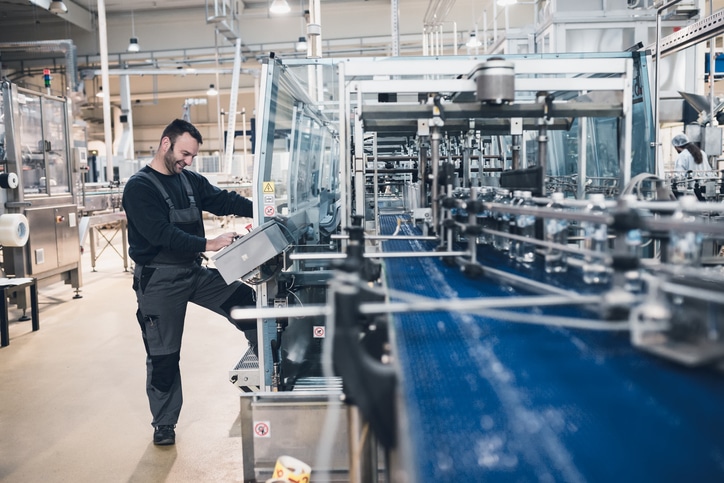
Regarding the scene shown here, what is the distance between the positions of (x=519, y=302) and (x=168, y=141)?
6.82 ft

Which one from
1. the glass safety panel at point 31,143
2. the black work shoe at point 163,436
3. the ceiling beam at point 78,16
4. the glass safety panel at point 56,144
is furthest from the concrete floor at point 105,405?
the ceiling beam at point 78,16

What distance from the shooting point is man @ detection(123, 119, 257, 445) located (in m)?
2.58

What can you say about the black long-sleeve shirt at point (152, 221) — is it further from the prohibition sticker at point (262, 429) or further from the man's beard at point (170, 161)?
the prohibition sticker at point (262, 429)

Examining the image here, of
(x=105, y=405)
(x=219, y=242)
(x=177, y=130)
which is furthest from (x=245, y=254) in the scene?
(x=105, y=405)

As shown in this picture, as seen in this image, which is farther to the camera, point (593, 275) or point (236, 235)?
point (236, 235)

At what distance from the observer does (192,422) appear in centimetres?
296

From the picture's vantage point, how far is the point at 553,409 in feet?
3.33

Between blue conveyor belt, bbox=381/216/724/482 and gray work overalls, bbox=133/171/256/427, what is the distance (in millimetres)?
1526

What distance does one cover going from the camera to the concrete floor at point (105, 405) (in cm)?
251

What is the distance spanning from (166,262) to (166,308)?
8.3 inches

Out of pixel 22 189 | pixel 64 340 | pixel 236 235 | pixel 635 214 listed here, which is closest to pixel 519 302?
pixel 635 214

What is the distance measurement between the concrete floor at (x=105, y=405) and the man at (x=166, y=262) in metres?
0.23

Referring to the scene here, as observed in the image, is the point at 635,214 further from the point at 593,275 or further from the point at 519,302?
the point at 593,275

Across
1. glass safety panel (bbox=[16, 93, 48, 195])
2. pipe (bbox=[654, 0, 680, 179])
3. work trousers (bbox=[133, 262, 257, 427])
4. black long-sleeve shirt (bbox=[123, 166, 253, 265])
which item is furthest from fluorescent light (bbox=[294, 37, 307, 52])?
work trousers (bbox=[133, 262, 257, 427])
